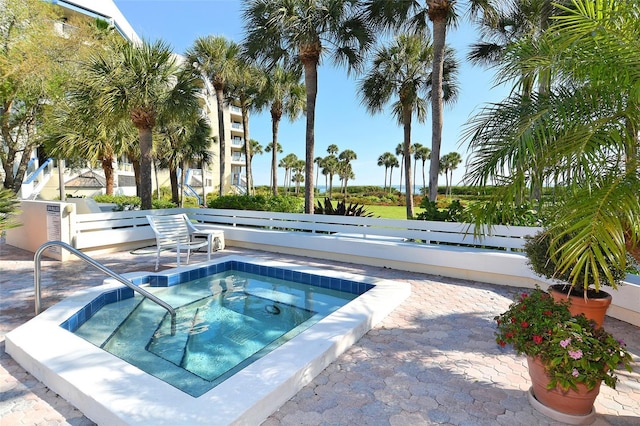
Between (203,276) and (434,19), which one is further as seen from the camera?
(434,19)

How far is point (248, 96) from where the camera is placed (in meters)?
18.9

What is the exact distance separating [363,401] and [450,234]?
509 cm

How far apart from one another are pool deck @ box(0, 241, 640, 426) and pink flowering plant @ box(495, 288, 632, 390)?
434mm

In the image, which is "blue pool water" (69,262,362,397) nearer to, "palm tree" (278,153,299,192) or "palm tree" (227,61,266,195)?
"palm tree" (227,61,266,195)

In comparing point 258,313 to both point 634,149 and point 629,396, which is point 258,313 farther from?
point 634,149

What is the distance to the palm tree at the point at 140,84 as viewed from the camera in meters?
8.98

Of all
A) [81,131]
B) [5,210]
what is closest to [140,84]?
[5,210]

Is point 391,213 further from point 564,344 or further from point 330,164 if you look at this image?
point 330,164

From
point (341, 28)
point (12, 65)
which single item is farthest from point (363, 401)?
point (12, 65)

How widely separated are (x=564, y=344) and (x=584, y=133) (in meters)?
1.47

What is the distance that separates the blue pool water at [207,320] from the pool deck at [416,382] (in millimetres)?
847

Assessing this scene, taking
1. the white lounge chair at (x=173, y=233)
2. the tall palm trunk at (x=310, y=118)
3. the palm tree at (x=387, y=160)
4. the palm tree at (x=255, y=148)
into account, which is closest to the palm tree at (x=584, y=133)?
the white lounge chair at (x=173, y=233)

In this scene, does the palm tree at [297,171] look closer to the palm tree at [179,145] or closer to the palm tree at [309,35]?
the palm tree at [179,145]

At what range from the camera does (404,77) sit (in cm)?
1507
